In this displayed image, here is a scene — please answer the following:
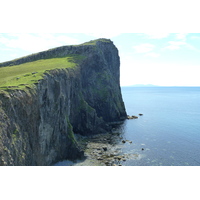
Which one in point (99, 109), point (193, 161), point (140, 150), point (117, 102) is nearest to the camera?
point (193, 161)

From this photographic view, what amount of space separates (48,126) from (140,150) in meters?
34.3

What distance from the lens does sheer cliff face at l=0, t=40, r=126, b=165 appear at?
36.3 metres

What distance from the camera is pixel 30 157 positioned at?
40.4 m

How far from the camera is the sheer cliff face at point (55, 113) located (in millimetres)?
36341

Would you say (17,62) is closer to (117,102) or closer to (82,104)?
(82,104)

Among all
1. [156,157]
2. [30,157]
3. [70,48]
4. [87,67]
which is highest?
[70,48]

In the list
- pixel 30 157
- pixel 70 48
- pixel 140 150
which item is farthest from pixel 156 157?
pixel 70 48

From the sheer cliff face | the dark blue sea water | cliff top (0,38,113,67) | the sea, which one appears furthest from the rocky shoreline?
cliff top (0,38,113,67)

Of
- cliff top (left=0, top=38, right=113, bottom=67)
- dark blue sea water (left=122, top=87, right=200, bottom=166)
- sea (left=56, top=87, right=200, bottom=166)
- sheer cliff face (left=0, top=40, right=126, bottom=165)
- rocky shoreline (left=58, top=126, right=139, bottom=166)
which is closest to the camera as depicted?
sheer cliff face (left=0, top=40, right=126, bottom=165)

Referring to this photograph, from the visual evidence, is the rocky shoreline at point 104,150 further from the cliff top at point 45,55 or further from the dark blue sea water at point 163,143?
the cliff top at point 45,55

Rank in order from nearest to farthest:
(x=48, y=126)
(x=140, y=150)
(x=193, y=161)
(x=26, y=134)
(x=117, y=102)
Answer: (x=26, y=134)
(x=48, y=126)
(x=193, y=161)
(x=140, y=150)
(x=117, y=102)

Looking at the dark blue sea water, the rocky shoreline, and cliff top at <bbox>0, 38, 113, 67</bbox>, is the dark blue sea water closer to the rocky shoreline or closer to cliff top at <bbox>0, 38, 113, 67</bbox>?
the rocky shoreline

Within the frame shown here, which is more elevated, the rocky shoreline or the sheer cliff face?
the sheer cliff face

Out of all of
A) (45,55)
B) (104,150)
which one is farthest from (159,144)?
(45,55)
